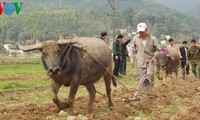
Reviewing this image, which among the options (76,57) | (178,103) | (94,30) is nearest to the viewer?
(76,57)

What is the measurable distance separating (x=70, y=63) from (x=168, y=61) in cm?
1051

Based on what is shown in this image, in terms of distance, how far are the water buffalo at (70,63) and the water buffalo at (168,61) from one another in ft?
29.0

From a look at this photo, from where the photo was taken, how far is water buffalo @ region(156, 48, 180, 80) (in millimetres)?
17844

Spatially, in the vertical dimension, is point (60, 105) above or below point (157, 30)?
Answer: above

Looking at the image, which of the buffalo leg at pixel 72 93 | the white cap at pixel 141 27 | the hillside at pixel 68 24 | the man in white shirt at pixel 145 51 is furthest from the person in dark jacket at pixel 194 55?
the hillside at pixel 68 24

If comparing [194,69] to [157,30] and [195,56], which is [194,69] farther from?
[157,30]

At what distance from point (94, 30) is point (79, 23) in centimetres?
886

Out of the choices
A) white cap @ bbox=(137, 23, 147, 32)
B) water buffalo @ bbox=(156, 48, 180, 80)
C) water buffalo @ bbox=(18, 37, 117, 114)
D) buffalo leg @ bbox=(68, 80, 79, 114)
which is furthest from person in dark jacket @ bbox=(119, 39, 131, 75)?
buffalo leg @ bbox=(68, 80, 79, 114)

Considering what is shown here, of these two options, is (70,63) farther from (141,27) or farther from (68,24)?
(68,24)

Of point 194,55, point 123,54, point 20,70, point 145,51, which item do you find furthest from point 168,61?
point 20,70

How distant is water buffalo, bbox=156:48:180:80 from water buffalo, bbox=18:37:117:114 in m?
8.83

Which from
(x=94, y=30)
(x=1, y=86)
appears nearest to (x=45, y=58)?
(x=1, y=86)

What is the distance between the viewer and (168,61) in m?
18.2

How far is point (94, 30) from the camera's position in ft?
337
